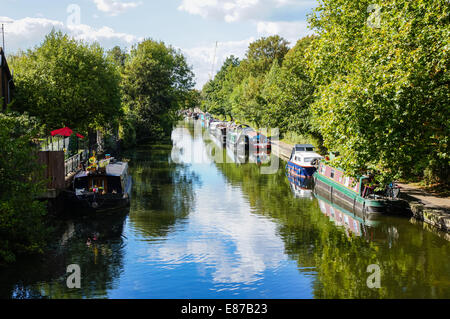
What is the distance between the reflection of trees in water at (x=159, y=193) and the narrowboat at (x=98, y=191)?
1193 millimetres

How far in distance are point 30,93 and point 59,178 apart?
18.1m

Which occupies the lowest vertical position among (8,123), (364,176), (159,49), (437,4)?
(364,176)

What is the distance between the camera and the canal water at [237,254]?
14.5 m

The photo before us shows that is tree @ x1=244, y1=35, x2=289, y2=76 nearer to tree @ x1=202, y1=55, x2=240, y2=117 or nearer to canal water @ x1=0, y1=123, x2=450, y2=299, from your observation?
tree @ x1=202, y1=55, x2=240, y2=117

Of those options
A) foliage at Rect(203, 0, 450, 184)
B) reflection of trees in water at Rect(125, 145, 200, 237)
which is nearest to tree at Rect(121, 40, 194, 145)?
reflection of trees in water at Rect(125, 145, 200, 237)

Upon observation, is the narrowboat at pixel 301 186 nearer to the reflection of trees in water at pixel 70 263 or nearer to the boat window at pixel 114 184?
the boat window at pixel 114 184

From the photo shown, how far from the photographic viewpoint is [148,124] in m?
63.1

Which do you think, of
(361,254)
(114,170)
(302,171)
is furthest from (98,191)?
(302,171)

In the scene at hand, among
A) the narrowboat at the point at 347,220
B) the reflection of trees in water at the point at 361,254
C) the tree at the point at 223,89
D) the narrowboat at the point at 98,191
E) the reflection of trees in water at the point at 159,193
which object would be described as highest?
the tree at the point at 223,89

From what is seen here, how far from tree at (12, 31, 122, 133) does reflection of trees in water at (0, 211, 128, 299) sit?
63.9ft

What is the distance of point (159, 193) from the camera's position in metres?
29.8

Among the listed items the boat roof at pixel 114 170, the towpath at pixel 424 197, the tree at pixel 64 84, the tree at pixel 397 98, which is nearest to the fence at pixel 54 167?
the boat roof at pixel 114 170
